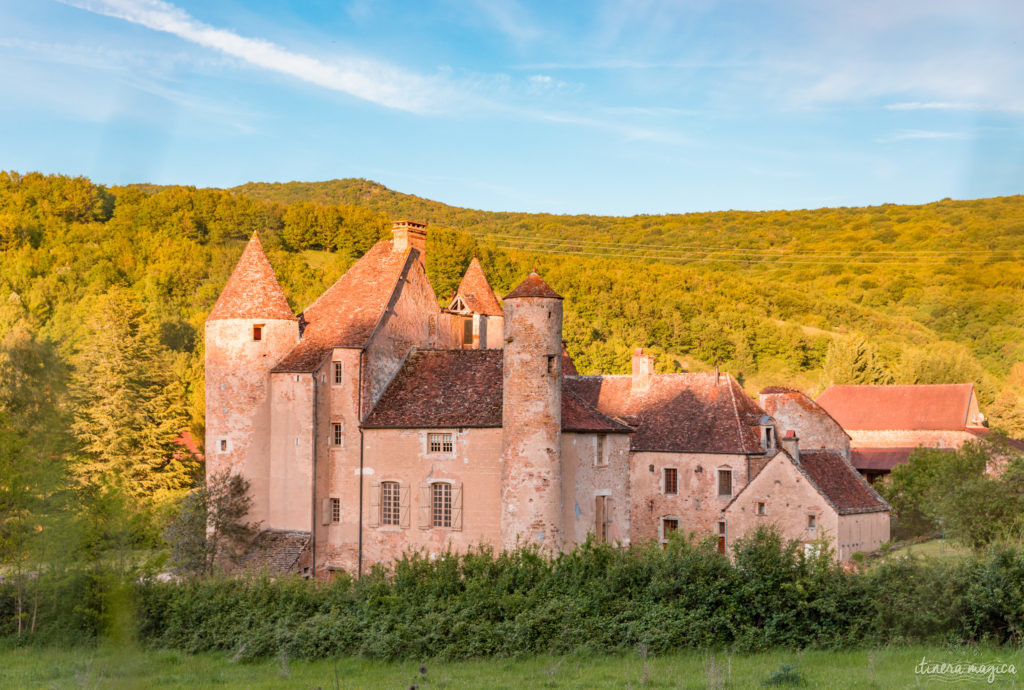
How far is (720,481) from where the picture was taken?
43125mm

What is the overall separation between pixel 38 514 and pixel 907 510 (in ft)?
127

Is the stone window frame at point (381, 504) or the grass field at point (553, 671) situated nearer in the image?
the grass field at point (553, 671)

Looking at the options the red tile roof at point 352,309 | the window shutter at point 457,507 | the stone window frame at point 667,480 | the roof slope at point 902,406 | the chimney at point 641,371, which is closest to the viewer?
the window shutter at point 457,507

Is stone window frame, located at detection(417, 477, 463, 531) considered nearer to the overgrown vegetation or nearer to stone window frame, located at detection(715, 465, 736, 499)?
the overgrown vegetation

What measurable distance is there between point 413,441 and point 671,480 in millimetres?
13639

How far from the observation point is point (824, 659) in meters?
18.8

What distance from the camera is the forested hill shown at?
6350cm

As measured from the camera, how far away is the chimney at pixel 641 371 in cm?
4847

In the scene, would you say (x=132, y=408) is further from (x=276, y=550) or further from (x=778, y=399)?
(x=778, y=399)

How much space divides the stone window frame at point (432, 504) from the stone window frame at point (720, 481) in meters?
13.2

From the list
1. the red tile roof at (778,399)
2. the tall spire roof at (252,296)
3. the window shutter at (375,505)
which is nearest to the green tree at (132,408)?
the tall spire roof at (252,296)

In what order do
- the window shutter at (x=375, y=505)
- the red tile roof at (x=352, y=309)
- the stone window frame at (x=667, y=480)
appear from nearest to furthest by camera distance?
the window shutter at (x=375, y=505)
the red tile roof at (x=352, y=309)
the stone window frame at (x=667, y=480)

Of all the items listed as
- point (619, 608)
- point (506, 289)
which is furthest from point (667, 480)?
point (506, 289)

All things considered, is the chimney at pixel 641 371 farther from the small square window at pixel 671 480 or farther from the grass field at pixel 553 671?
the grass field at pixel 553 671
